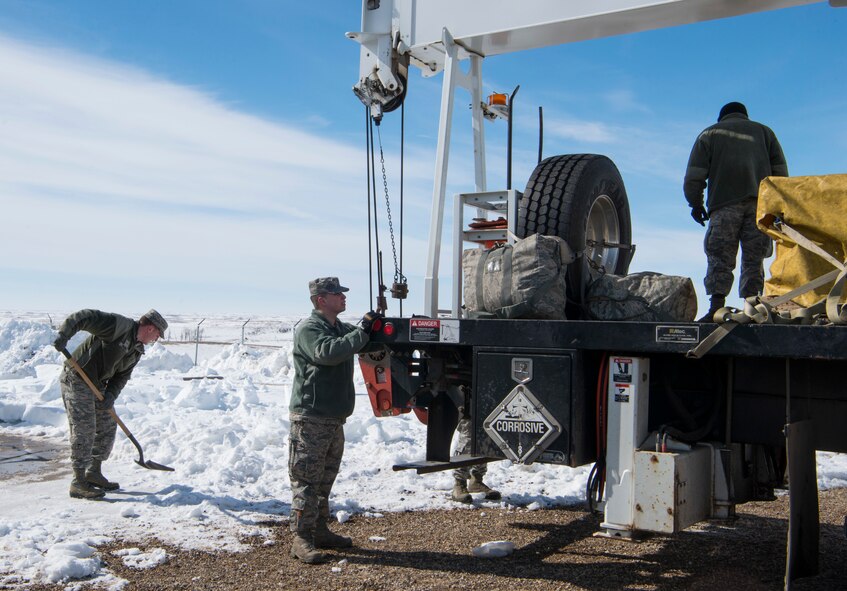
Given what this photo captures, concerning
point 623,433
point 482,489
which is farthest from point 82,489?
point 623,433

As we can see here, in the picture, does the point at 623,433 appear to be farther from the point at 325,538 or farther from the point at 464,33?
the point at 464,33

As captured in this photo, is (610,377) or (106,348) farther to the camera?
(106,348)

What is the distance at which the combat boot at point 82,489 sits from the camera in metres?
6.75

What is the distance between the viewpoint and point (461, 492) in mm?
6883

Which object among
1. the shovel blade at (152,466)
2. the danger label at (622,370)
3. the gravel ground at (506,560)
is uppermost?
the danger label at (622,370)

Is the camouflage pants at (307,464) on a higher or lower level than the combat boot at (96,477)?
higher

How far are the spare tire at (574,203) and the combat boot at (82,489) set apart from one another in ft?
13.2

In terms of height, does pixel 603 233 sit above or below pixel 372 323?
above

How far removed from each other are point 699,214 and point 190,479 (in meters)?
4.77

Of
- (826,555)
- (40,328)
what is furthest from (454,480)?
(40,328)

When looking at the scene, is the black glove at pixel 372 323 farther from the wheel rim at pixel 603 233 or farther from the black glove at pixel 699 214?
the black glove at pixel 699 214

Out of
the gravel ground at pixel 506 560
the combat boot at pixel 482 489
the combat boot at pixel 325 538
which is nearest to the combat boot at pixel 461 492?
the combat boot at pixel 482 489

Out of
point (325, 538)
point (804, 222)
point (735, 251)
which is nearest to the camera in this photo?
point (804, 222)

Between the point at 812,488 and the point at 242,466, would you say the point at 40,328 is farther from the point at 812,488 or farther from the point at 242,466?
the point at 812,488
